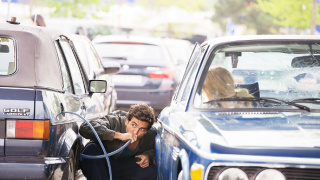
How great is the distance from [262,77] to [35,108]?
1.68 metres

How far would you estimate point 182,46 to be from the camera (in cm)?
2531

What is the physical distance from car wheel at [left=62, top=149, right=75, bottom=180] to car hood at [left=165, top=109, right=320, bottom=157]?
3.45ft

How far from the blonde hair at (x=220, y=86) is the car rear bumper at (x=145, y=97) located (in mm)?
10147

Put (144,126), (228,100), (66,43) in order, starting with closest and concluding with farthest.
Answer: (228,100) → (144,126) → (66,43)

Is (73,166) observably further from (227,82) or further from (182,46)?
(182,46)

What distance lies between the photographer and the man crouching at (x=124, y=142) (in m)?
6.71

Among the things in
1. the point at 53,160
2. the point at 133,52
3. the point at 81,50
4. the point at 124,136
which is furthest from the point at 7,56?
the point at 133,52

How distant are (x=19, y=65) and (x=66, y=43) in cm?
157

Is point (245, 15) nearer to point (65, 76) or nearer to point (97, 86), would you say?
point (97, 86)

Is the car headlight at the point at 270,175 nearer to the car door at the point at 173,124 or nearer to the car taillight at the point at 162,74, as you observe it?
the car door at the point at 173,124

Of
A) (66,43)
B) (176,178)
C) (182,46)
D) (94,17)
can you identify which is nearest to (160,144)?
(176,178)

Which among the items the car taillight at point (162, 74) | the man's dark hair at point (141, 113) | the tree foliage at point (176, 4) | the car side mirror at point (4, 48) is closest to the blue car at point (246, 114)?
the man's dark hair at point (141, 113)

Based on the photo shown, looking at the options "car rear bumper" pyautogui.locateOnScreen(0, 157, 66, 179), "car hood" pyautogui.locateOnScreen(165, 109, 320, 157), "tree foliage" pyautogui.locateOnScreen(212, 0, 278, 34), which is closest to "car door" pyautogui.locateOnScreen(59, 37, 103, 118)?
"car rear bumper" pyautogui.locateOnScreen(0, 157, 66, 179)

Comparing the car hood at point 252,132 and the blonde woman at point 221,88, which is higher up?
the blonde woman at point 221,88
